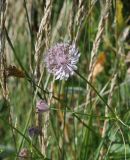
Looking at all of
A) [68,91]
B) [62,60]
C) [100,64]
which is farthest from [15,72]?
[100,64]

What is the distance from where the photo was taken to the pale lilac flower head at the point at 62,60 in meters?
0.94

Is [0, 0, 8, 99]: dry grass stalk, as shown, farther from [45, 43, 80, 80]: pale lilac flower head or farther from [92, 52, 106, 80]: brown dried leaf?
[92, 52, 106, 80]: brown dried leaf

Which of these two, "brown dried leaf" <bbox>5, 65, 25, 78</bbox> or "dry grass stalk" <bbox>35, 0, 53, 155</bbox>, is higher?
"dry grass stalk" <bbox>35, 0, 53, 155</bbox>

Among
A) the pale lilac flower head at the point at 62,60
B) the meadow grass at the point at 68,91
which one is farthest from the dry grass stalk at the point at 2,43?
the pale lilac flower head at the point at 62,60

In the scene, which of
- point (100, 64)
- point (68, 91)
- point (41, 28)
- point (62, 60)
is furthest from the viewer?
point (100, 64)

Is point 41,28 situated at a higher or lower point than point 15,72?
higher

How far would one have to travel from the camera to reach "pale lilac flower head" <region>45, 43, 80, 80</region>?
94 centimetres

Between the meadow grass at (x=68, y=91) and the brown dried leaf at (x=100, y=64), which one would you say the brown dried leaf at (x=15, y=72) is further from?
the brown dried leaf at (x=100, y=64)

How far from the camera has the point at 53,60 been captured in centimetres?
98

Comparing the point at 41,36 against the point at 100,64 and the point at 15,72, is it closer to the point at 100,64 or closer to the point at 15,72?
the point at 15,72

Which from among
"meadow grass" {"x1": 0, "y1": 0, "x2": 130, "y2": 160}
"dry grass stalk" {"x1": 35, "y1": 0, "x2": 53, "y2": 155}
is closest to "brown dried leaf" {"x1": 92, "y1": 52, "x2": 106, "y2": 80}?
"meadow grass" {"x1": 0, "y1": 0, "x2": 130, "y2": 160}

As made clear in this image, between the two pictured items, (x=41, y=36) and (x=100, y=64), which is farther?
(x=100, y=64)

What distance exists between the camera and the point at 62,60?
956 mm

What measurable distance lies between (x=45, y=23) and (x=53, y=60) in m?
0.11
